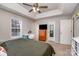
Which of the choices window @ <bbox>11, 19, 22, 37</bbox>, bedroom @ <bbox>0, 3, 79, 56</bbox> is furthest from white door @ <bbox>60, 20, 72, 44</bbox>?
window @ <bbox>11, 19, 22, 37</bbox>

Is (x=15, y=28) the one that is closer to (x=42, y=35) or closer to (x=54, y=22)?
(x=42, y=35)

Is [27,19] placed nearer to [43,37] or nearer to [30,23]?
[30,23]

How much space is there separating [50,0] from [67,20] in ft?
2.98

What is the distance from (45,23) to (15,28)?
594 millimetres

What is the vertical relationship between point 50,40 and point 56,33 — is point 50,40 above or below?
below

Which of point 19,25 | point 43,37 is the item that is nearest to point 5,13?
point 19,25

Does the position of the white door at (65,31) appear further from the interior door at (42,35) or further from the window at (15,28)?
the window at (15,28)

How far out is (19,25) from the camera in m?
1.76

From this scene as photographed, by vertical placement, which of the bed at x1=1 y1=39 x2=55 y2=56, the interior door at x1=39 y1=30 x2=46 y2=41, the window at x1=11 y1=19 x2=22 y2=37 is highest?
the window at x1=11 y1=19 x2=22 y2=37

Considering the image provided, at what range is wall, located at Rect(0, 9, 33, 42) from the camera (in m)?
1.60

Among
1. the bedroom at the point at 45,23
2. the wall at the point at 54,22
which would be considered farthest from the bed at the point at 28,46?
the wall at the point at 54,22

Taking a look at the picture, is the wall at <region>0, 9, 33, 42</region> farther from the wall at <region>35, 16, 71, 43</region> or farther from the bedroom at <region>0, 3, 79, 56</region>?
the wall at <region>35, 16, 71, 43</region>

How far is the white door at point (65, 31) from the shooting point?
66.1 inches

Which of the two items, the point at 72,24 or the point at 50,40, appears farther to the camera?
the point at 50,40
